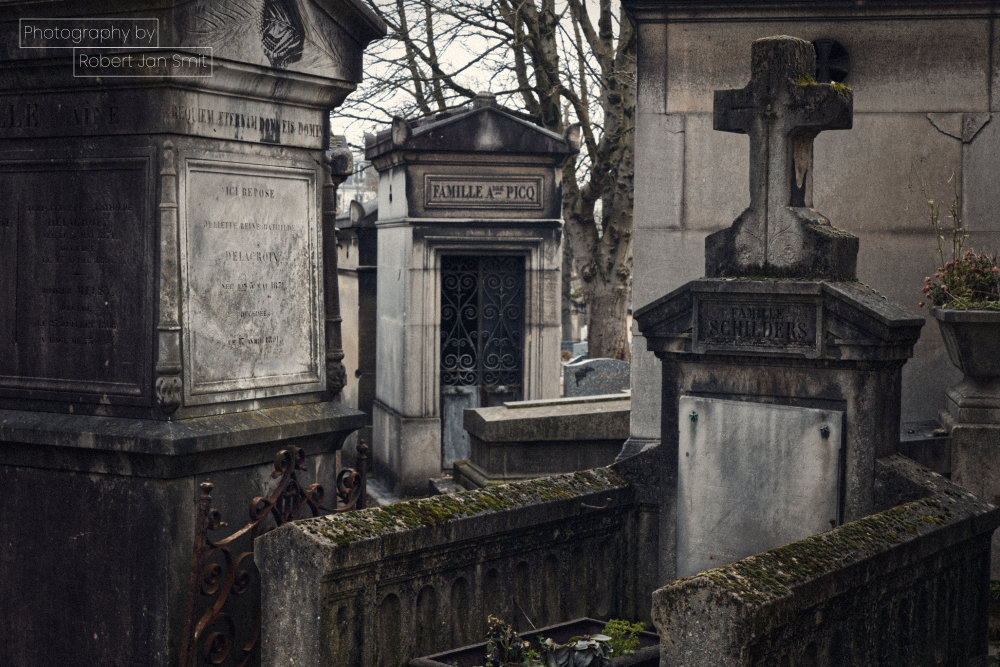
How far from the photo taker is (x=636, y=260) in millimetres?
7668

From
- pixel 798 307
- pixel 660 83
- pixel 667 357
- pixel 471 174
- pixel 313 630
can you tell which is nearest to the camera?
pixel 313 630

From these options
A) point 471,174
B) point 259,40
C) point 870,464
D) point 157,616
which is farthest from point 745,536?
point 471,174

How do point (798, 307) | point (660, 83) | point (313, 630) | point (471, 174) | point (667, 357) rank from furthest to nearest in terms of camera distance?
point (471, 174), point (660, 83), point (667, 357), point (798, 307), point (313, 630)

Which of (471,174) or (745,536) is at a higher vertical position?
(471,174)

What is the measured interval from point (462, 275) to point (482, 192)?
0.97m

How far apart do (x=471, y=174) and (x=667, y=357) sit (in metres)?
7.36

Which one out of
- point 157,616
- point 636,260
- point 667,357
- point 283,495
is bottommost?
point 157,616

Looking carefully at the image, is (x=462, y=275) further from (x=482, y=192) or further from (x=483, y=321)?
(x=482, y=192)

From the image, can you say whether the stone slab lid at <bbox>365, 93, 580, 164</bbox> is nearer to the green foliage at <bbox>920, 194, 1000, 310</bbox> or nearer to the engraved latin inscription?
the green foliage at <bbox>920, 194, 1000, 310</bbox>

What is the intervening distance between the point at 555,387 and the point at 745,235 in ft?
26.1

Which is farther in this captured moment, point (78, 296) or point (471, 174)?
point (471, 174)

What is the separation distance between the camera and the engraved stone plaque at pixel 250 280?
5.62 m

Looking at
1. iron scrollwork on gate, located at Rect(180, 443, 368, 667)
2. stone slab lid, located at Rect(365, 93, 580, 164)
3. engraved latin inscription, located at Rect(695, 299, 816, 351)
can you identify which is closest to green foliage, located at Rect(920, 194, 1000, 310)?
engraved latin inscription, located at Rect(695, 299, 816, 351)

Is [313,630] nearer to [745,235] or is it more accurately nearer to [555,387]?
[745,235]
